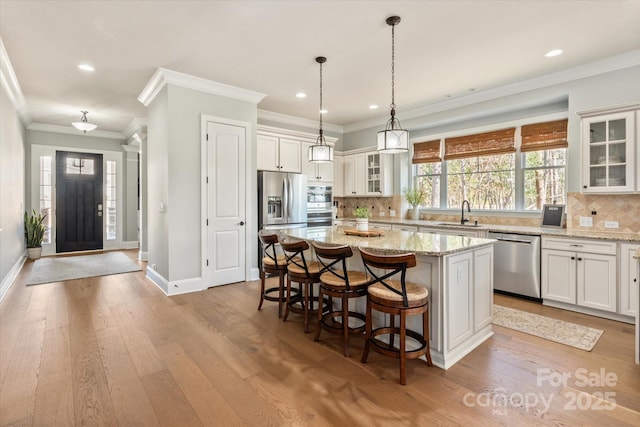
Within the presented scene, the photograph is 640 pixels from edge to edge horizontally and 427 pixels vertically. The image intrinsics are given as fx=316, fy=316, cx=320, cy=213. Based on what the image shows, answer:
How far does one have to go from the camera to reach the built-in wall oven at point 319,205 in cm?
582

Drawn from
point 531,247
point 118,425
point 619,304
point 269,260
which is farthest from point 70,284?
point 619,304

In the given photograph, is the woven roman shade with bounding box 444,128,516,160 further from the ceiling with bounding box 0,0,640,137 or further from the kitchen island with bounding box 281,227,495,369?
the kitchen island with bounding box 281,227,495,369

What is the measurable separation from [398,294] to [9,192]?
19.1 feet

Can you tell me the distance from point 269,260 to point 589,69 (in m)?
4.43

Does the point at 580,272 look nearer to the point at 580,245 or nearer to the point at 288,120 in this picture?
the point at 580,245

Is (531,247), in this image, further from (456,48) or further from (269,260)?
(269,260)

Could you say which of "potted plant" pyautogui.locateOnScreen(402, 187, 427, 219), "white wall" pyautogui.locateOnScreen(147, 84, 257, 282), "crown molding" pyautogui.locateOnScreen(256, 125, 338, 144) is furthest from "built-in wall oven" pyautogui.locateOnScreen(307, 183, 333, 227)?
"white wall" pyautogui.locateOnScreen(147, 84, 257, 282)

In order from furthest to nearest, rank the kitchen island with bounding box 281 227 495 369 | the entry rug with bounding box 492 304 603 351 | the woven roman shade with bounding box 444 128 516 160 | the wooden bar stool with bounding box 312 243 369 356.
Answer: the woven roman shade with bounding box 444 128 516 160 < the entry rug with bounding box 492 304 603 351 < the wooden bar stool with bounding box 312 243 369 356 < the kitchen island with bounding box 281 227 495 369

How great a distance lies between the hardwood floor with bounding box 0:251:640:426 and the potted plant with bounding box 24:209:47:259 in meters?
4.20

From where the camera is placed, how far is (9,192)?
15.5ft

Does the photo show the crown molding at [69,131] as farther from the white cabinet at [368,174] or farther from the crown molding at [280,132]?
the white cabinet at [368,174]

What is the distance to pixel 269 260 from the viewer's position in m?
3.52

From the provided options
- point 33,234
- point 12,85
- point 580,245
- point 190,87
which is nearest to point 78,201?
Result: point 33,234

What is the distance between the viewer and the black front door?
736cm
